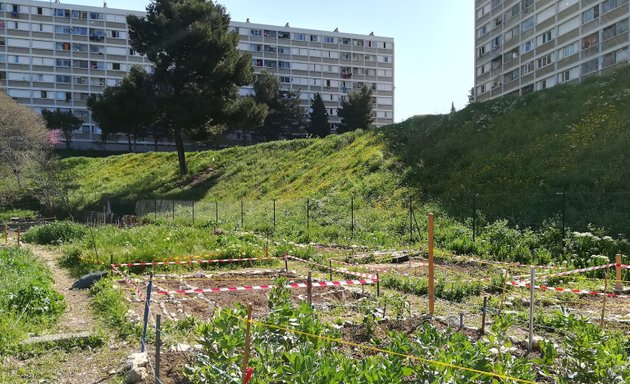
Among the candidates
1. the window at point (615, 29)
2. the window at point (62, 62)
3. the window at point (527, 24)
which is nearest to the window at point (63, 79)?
the window at point (62, 62)

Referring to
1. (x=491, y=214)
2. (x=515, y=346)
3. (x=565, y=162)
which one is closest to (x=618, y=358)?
(x=515, y=346)

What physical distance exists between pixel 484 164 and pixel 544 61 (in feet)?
116

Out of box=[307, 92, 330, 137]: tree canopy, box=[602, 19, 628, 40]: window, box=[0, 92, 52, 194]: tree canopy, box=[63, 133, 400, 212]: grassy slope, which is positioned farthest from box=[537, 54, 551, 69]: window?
box=[0, 92, 52, 194]: tree canopy

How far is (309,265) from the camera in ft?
44.5

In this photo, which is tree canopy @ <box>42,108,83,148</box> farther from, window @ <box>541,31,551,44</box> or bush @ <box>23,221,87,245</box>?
window @ <box>541,31,551,44</box>

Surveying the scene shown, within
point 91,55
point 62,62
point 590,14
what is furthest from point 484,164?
point 62,62

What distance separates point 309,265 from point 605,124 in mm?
14155

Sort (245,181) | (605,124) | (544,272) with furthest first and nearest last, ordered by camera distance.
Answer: (245,181)
(605,124)
(544,272)

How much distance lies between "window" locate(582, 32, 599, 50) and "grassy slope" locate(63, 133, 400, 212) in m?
24.8

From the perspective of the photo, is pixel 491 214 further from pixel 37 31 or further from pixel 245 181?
pixel 37 31

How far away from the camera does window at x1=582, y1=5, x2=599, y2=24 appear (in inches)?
1735

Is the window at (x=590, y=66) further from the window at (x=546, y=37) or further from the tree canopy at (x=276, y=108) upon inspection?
the tree canopy at (x=276, y=108)

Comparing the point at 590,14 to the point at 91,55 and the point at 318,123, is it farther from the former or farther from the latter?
the point at 91,55

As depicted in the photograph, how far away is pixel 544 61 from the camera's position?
51.5m
